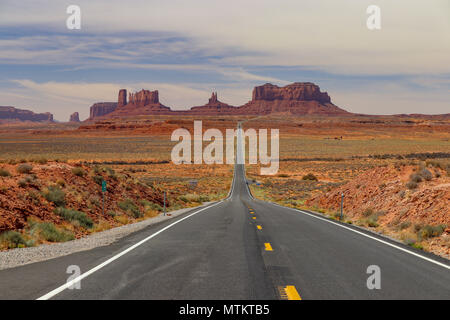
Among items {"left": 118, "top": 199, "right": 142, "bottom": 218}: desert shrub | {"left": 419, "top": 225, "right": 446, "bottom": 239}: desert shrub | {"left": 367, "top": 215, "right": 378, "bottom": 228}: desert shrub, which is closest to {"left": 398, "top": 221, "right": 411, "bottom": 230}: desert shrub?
{"left": 367, "top": 215, "right": 378, "bottom": 228}: desert shrub

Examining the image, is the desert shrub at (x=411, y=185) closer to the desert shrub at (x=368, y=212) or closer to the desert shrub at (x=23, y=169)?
the desert shrub at (x=368, y=212)

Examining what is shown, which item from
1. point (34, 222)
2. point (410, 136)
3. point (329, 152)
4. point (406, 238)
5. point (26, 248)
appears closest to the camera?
point (26, 248)

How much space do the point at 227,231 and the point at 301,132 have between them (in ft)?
581

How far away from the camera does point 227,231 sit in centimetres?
1380

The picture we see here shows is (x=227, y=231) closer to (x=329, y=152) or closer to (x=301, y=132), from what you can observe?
(x=329, y=152)

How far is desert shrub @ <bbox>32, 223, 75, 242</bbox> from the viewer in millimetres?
12148

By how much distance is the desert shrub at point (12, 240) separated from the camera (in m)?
10.7

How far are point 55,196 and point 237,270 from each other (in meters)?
11.2

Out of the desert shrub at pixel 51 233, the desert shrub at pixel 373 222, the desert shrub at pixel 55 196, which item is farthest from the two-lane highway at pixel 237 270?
the desert shrub at pixel 55 196

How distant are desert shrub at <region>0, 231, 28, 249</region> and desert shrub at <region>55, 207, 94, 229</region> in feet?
11.5

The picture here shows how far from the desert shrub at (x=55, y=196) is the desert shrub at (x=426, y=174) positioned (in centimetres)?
1695

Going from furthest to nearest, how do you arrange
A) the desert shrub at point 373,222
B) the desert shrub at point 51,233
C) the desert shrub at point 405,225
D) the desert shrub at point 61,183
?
the desert shrub at point 61,183
the desert shrub at point 373,222
the desert shrub at point 405,225
the desert shrub at point 51,233
